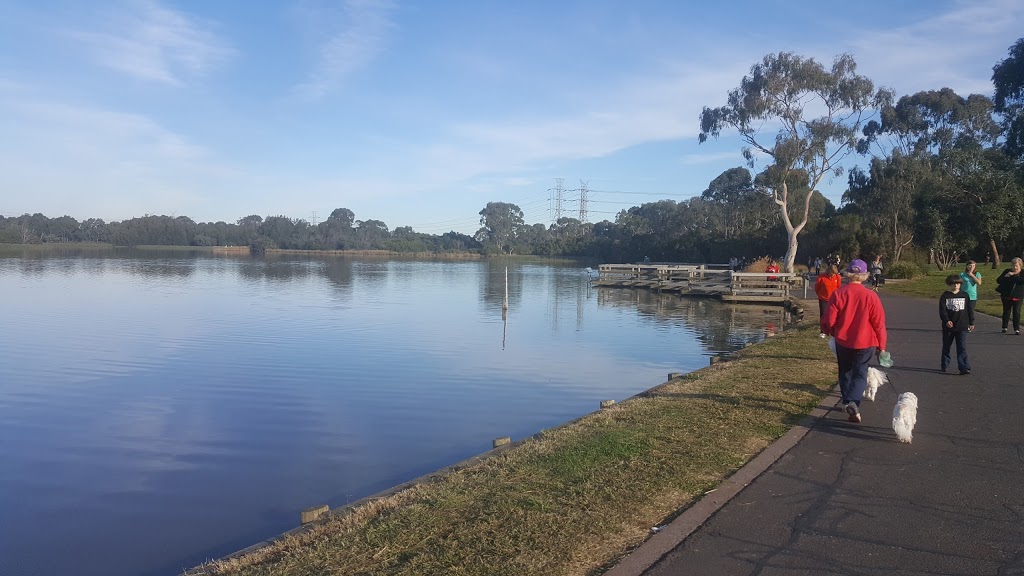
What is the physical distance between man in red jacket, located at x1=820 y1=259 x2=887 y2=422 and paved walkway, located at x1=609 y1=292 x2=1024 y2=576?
1.30 feet

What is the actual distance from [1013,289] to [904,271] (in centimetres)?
2713

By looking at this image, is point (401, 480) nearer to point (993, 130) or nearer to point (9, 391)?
point (9, 391)

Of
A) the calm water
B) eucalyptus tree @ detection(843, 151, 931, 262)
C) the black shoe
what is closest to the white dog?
the black shoe

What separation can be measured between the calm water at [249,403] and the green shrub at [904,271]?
51.7 ft

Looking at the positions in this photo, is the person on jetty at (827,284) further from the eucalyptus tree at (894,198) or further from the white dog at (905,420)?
the eucalyptus tree at (894,198)

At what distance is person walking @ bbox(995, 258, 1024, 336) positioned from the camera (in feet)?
46.8

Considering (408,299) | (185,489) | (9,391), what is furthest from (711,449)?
(408,299)

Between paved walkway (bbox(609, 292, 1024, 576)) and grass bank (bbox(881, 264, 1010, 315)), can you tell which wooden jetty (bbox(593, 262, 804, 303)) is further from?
paved walkway (bbox(609, 292, 1024, 576))

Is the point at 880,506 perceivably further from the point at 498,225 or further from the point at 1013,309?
the point at 498,225

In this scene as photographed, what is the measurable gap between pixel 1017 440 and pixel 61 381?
15422mm

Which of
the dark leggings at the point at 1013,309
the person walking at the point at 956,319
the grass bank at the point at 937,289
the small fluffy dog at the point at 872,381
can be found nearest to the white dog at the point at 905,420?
the small fluffy dog at the point at 872,381

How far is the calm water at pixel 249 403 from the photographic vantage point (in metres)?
7.11

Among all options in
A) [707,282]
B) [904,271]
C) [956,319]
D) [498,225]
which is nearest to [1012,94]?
[904,271]

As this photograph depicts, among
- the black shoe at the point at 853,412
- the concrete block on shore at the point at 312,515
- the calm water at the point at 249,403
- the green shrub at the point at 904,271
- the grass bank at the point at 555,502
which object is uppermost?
the green shrub at the point at 904,271
